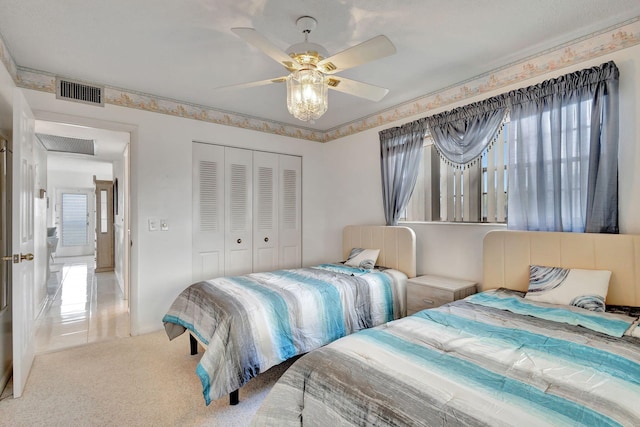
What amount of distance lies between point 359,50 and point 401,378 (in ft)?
5.62

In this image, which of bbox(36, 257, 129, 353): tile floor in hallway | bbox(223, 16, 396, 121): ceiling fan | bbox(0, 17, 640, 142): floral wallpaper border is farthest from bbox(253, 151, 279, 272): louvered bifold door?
bbox(223, 16, 396, 121): ceiling fan

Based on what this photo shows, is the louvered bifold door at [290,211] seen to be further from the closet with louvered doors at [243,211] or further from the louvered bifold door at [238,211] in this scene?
the louvered bifold door at [238,211]

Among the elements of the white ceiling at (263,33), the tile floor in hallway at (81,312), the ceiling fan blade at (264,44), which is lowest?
the tile floor in hallway at (81,312)

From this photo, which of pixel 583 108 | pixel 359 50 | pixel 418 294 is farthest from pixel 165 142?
pixel 583 108

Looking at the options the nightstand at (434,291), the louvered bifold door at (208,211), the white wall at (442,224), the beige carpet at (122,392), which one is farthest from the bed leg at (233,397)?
the white wall at (442,224)

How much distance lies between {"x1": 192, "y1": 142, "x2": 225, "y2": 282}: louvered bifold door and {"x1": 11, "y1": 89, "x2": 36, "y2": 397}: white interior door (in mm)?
1518

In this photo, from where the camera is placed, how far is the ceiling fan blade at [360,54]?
1.75 m

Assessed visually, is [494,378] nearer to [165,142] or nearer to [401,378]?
[401,378]

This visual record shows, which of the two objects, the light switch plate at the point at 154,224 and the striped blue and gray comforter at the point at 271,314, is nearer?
the striped blue and gray comforter at the point at 271,314

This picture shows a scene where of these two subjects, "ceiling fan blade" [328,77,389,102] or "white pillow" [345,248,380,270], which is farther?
"white pillow" [345,248,380,270]

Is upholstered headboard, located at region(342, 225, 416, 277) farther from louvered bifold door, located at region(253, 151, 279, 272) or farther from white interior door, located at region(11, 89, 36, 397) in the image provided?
white interior door, located at region(11, 89, 36, 397)

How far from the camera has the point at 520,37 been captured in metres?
2.39

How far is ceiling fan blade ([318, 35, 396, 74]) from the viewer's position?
5.75 ft

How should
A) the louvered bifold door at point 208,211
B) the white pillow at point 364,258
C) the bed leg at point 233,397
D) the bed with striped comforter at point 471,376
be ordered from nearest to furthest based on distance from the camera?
the bed with striped comforter at point 471,376 < the bed leg at point 233,397 < the white pillow at point 364,258 < the louvered bifold door at point 208,211
